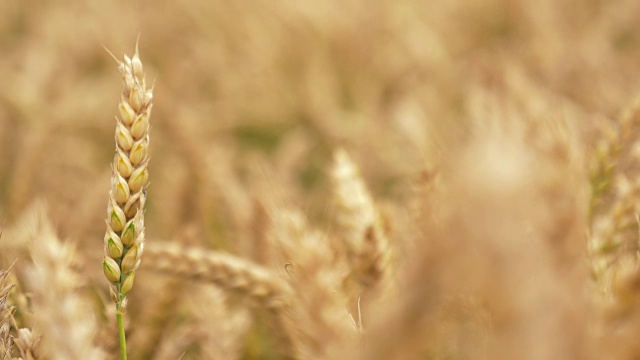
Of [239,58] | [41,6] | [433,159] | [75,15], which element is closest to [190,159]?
[433,159]

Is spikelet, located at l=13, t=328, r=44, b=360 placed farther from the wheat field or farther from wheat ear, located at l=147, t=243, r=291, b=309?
wheat ear, located at l=147, t=243, r=291, b=309

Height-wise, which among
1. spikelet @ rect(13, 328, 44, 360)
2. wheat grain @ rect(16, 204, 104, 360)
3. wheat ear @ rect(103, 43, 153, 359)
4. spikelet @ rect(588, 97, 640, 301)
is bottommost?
spikelet @ rect(13, 328, 44, 360)

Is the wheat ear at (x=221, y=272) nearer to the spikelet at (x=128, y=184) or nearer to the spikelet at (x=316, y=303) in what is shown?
the spikelet at (x=316, y=303)

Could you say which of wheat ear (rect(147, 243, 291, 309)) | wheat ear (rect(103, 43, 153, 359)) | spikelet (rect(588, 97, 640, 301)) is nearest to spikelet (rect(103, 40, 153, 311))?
wheat ear (rect(103, 43, 153, 359))

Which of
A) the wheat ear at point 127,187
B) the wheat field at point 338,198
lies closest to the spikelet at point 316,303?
the wheat field at point 338,198

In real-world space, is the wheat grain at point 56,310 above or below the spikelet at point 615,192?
below

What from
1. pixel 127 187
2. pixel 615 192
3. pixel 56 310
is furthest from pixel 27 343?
pixel 615 192

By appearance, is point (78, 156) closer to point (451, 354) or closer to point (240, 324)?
point (240, 324)

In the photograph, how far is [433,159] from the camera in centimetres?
89

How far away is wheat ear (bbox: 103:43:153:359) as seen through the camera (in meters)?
0.52

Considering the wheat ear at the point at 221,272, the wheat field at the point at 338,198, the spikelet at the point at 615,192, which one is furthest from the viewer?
the wheat ear at the point at 221,272

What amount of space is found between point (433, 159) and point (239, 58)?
2573 millimetres

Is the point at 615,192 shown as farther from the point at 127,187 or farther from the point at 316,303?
the point at 127,187

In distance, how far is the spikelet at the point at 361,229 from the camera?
2.41ft
